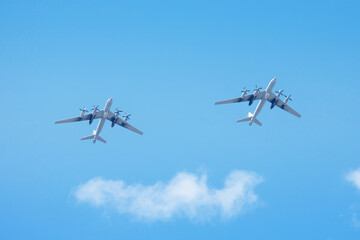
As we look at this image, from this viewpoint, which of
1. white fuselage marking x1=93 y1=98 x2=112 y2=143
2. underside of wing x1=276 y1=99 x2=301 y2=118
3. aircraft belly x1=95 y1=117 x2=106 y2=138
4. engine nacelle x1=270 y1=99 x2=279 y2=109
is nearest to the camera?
white fuselage marking x1=93 y1=98 x2=112 y2=143

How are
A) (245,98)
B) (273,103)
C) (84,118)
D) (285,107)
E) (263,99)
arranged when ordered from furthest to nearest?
(285,107) → (273,103) → (84,118) → (263,99) → (245,98)

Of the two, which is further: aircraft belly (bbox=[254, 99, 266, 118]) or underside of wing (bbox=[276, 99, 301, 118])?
underside of wing (bbox=[276, 99, 301, 118])

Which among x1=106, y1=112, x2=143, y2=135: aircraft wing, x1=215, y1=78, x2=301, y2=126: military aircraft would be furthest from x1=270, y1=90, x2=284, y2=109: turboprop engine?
x1=106, y1=112, x2=143, y2=135: aircraft wing

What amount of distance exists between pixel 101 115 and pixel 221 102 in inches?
979

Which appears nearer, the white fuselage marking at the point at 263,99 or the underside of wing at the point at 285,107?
the white fuselage marking at the point at 263,99

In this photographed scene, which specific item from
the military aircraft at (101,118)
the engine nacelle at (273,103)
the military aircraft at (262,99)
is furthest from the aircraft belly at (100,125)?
the engine nacelle at (273,103)

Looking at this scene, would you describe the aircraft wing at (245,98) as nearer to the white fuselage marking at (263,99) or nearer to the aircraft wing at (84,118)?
the white fuselage marking at (263,99)

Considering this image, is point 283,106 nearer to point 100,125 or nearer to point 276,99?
point 276,99

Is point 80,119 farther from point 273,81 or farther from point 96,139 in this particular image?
point 273,81

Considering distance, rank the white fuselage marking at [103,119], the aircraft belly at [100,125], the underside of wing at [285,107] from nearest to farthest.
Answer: the white fuselage marking at [103,119]
the aircraft belly at [100,125]
the underside of wing at [285,107]

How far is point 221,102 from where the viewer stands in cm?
12212

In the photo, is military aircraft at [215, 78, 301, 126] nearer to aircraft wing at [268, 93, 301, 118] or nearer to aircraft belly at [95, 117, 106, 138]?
aircraft wing at [268, 93, 301, 118]

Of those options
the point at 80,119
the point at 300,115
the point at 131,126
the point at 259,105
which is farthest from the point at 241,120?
the point at 80,119

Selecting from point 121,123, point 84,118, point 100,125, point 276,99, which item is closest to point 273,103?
point 276,99
